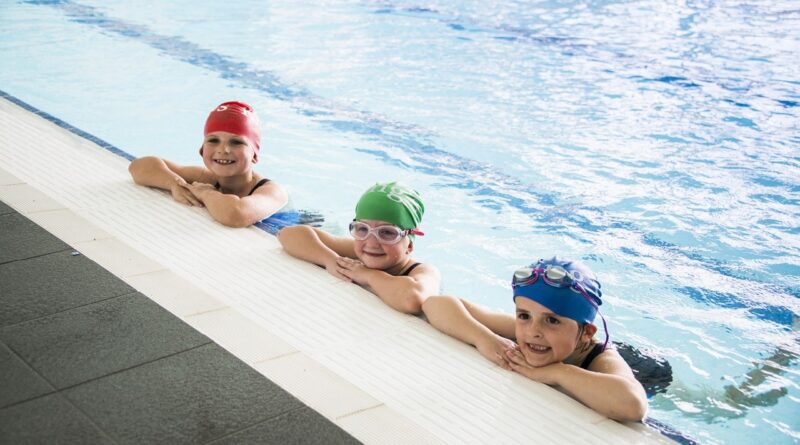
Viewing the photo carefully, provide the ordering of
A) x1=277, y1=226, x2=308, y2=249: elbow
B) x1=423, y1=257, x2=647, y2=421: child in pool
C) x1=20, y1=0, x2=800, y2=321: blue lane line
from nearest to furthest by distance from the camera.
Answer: x1=423, y1=257, x2=647, y2=421: child in pool → x1=277, y1=226, x2=308, y2=249: elbow → x1=20, y1=0, x2=800, y2=321: blue lane line

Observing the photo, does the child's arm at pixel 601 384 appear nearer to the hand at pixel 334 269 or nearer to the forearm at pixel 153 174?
the hand at pixel 334 269

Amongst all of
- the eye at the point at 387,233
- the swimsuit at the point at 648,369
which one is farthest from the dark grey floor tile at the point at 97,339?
the swimsuit at the point at 648,369

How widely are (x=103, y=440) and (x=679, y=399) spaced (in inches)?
97.3

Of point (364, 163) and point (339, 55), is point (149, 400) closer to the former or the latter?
point (364, 163)

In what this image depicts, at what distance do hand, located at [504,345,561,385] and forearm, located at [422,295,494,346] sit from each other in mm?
122

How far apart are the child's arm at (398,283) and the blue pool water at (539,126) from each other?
1072 mm

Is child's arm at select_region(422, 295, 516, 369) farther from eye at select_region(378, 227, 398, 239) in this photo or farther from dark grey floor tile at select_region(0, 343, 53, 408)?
dark grey floor tile at select_region(0, 343, 53, 408)

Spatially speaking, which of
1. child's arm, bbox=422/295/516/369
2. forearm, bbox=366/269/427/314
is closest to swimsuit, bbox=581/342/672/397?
child's arm, bbox=422/295/516/369

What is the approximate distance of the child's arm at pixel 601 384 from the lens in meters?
2.87

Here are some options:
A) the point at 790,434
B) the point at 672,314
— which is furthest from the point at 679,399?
the point at 672,314

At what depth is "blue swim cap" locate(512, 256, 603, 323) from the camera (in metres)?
3.03

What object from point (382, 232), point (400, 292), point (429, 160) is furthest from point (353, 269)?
point (429, 160)

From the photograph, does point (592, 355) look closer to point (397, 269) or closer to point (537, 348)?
point (537, 348)

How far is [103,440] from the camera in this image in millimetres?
2385
